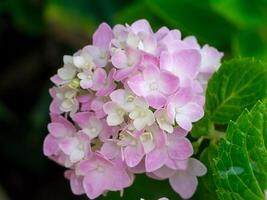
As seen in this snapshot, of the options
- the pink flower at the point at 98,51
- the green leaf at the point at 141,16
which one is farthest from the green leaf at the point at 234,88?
the green leaf at the point at 141,16

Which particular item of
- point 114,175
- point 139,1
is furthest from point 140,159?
point 139,1

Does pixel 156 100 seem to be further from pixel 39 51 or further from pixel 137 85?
pixel 39 51

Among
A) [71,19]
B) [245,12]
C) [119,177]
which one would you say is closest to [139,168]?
[119,177]

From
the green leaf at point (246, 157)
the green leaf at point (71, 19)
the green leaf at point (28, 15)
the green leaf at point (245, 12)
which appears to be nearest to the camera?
the green leaf at point (246, 157)

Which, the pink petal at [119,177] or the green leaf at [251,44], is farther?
the green leaf at [251,44]

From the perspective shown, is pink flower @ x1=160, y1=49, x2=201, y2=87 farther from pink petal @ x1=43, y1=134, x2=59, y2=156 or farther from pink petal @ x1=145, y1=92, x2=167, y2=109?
pink petal @ x1=43, y1=134, x2=59, y2=156

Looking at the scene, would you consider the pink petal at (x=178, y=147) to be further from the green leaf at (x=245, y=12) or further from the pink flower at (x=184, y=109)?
the green leaf at (x=245, y=12)
